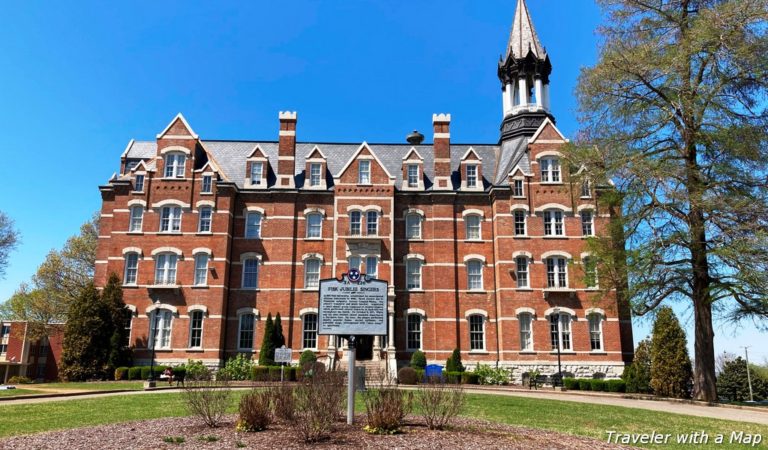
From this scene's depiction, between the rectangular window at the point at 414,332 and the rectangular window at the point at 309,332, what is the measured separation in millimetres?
5997

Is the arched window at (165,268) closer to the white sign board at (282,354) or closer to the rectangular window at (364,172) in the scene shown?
the white sign board at (282,354)

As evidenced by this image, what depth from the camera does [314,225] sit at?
1406 inches

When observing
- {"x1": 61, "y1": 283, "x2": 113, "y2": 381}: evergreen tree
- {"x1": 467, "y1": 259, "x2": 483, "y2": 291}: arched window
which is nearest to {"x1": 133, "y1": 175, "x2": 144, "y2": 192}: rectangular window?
{"x1": 61, "y1": 283, "x2": 113, "y2": 381}: evergreen tree

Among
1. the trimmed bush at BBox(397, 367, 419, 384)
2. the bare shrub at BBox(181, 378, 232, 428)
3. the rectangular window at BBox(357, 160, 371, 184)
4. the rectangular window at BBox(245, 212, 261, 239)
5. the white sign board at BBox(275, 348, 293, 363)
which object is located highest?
the rectangular window at BBox(357, 160, 371, 184)

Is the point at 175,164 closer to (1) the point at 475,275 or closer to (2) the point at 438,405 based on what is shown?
(1) the point at 475,275

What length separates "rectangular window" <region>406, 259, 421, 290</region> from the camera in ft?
114

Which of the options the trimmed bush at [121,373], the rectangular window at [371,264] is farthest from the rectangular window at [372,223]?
the trimmed bush at [121,373]

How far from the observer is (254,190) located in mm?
35844

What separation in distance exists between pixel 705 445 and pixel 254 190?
2980cm

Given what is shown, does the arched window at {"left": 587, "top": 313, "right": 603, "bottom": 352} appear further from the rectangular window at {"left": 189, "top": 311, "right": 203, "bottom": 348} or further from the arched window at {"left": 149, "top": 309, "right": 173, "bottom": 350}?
the arched window at {"left": 149, "top": 309, "right": 173, "bottom": 350}

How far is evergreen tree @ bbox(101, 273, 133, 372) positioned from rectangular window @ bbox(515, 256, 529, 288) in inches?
947

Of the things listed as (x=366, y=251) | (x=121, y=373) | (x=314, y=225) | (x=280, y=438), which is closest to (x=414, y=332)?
(x=366, y=251)

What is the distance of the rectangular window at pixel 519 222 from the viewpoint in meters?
34.8

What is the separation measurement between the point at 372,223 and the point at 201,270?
11287mm
